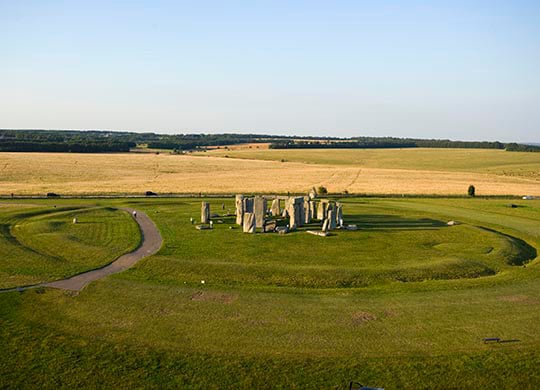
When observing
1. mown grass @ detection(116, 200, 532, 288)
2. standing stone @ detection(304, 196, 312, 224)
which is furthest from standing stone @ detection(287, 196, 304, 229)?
mown grass @ detection(116, 200, 532, 288)

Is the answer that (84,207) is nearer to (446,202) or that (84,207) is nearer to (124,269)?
A: (124,269)

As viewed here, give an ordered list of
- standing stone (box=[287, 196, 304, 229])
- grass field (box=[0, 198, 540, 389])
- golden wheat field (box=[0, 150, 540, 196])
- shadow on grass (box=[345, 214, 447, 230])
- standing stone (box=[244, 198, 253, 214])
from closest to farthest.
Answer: grass field (box=[0, 198, 540, 389]) → standing stone (box=[287, 196, 304, 229]) → shadow on grass (box=[345, 214, 447, 230]) → standing stone (box=[244, 198, 253, 214]) → golden wheat field (box=[0, 150, 540, 196])

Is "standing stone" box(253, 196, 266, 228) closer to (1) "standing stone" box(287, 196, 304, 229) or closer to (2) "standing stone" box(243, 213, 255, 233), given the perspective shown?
(2) "standing stone" box(243, 213, 255, 233)

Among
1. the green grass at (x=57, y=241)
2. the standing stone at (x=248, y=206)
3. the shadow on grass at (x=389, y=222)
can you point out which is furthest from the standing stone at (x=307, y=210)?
the green grass at (x=57, y=241)

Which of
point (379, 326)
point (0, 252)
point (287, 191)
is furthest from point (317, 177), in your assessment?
point (379, 326)

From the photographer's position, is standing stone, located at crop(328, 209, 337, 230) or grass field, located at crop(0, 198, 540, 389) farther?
standing stone, located at crop(328, 209, 337, 230)

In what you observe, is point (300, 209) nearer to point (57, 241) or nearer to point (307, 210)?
point (307, 210)

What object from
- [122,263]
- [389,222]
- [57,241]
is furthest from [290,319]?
[389,222]
